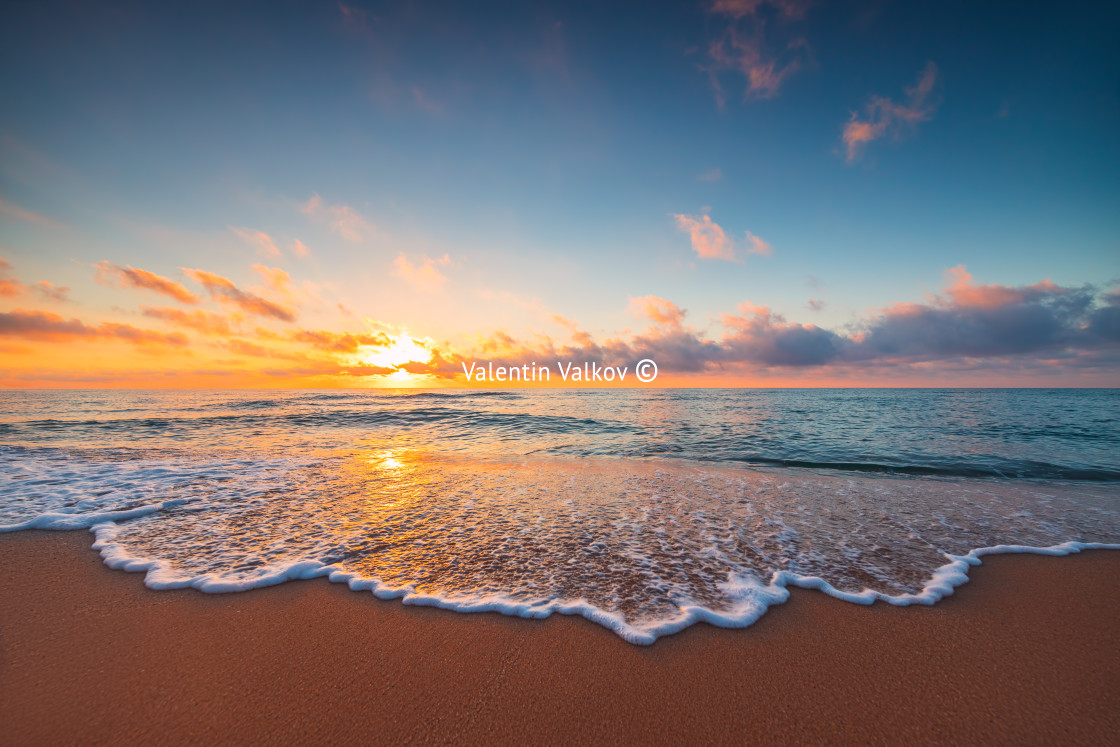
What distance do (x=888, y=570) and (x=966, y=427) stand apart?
806 inches

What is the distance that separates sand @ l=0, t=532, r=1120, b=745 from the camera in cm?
224

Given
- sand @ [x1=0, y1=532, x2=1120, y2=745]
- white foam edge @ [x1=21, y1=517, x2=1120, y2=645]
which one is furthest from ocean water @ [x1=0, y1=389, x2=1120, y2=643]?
sand @ [x1=0, y1=532, x2=1120, y2=745]

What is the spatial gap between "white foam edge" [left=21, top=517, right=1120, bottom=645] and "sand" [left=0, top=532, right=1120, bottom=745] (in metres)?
0.11

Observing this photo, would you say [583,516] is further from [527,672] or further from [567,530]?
[527,672]

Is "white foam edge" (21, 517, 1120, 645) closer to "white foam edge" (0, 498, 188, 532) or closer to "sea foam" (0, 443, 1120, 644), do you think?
"sea foam" (0, 443, 1120, 644)

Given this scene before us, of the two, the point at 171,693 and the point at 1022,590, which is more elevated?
the point at 171,693

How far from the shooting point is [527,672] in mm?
2693

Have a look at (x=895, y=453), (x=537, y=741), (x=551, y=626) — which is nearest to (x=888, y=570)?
(x=551, y=626)

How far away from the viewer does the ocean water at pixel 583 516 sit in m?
3.85

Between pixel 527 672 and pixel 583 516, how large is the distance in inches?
128

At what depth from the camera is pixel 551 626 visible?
3.18 meters

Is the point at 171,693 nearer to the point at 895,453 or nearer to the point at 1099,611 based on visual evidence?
the point at 1099,611

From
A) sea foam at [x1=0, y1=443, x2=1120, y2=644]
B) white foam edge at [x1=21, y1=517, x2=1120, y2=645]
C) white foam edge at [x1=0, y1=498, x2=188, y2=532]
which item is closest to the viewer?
white foam edge at [x1=21, y1=517, x2=1120, y2=645]

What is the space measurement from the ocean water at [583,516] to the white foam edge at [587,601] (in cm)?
2
